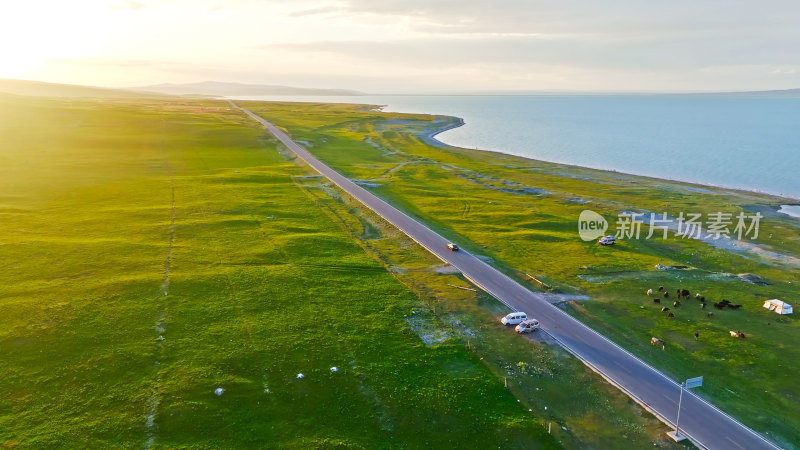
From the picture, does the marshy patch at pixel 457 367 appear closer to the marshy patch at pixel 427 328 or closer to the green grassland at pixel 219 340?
the green grassland at pixel 219 340

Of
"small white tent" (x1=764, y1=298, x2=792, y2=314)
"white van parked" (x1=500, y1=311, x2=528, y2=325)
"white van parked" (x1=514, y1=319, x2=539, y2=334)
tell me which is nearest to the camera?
"white van parked" (x1=514, y1=319, x2=539, y2=334)

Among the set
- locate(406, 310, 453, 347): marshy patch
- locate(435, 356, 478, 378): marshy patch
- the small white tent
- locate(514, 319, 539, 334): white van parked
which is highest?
the small white tent

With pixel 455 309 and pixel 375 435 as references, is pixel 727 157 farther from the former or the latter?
pixel 375 435

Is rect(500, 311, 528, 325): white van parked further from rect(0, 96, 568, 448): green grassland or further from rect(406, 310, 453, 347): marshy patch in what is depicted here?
rect(0, 96, 568, 448): green grassland

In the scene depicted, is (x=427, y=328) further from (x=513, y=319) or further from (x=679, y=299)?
(x=679, y=299)

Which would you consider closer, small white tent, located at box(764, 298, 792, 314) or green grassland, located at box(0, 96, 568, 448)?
green grassland, located at box(0, 96, 568, 448)

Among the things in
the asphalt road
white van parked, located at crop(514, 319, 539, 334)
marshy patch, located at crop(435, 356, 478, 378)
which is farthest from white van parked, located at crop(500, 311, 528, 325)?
marshy patch, located at crop(435, 356, 478, 378)

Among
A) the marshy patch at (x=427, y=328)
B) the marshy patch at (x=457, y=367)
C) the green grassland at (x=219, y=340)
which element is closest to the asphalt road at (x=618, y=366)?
the green grassland at (x=219, y=340)
